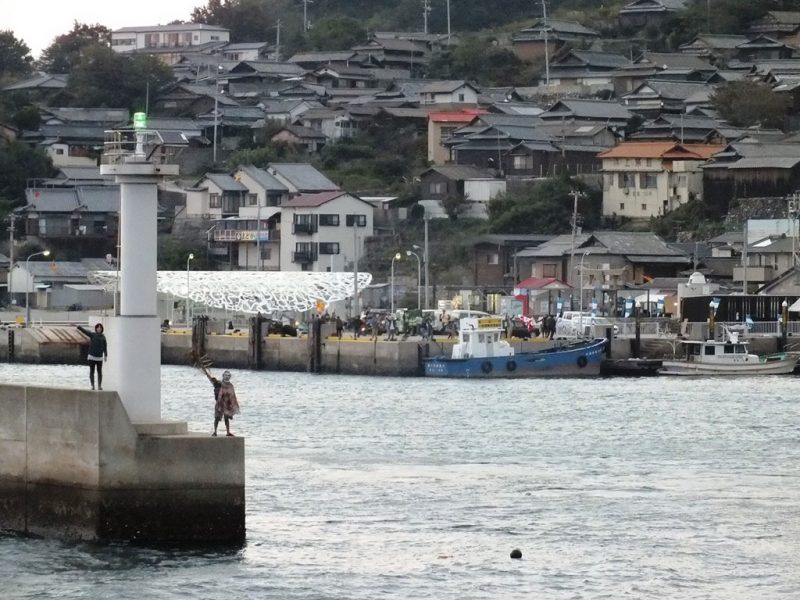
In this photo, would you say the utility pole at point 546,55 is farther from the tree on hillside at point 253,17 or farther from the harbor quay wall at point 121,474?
the harbor quay wall at point 121,474

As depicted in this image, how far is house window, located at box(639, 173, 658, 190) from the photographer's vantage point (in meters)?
75.6

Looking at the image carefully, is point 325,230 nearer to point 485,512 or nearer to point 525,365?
point 525,365

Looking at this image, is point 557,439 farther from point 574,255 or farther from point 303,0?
point 303,0

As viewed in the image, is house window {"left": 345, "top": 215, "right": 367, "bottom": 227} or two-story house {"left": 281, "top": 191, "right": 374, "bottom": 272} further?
house window {"left": 345, "top": 215, "right": 367, "bottom": 227}

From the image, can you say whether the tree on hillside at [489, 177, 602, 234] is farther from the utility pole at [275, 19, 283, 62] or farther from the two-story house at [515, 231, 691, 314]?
the utility pole at [275, 19, 283, 62]

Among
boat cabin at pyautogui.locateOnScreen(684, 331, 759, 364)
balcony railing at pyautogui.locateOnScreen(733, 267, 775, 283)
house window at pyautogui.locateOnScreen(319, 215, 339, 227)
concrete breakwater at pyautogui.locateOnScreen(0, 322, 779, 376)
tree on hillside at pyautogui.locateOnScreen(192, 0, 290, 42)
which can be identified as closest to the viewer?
boat cabin at pyautogui.locateOnScreen(684, 331, 759, 364)

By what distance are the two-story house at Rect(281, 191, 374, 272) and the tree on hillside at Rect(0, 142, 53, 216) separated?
44.0 feet

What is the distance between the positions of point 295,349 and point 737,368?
42.2 ft

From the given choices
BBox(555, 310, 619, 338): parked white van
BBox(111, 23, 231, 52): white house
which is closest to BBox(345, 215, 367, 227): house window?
BBox(555, 310, 619, 338): parked white van

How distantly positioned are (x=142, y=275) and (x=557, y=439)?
572 inches

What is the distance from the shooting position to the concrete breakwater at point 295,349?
5356 cm

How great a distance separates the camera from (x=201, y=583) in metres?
18.7

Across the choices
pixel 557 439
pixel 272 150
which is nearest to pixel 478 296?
pixel 272 150

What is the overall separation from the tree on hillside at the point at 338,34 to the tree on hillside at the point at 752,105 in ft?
96.4
